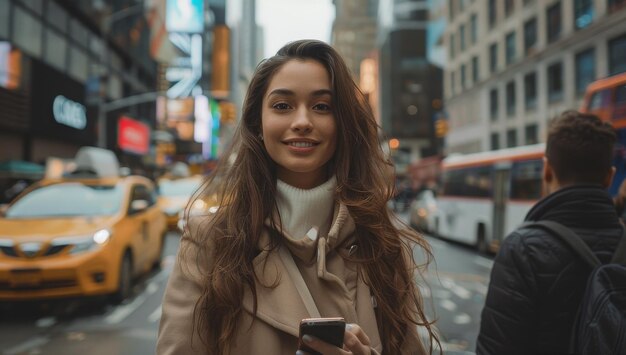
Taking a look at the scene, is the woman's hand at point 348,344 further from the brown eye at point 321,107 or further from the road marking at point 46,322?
the road marking at point 46,322

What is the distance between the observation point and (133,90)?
38500 mm

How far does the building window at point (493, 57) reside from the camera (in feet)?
131

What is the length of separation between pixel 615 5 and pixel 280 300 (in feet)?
93.3

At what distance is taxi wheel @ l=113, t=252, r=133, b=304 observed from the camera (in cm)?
725

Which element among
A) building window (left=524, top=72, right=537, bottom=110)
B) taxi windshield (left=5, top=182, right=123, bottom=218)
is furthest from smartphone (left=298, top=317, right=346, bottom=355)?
building window (left=524, top=72, right=537, bottom=110)

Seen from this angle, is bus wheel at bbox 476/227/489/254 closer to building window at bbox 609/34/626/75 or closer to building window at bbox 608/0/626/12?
building window at bbox 609/34/626/75

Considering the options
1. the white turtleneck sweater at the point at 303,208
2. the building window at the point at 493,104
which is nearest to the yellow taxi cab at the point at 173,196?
the white turtleneck sweater at the point at 303,208

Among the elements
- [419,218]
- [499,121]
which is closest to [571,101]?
[499,121]

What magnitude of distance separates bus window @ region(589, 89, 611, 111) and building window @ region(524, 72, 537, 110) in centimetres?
2330

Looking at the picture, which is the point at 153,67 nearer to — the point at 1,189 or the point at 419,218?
the point at 1,189

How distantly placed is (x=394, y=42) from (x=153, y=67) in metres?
44.7

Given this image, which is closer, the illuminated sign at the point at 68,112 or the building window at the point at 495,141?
the illuminated sign at the point at 68,112

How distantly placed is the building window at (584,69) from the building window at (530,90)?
4976 millimetres

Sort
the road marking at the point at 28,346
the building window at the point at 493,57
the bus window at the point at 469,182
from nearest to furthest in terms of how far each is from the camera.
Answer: the road marking at the point at 28,346
the bus window at the point at 469,182
the building window at the point at 493,57
